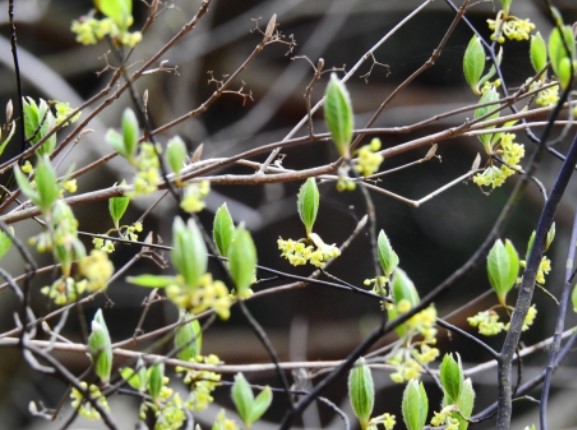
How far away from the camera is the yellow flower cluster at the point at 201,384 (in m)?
0.43

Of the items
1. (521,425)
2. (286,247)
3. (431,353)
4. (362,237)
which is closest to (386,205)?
(362,237)

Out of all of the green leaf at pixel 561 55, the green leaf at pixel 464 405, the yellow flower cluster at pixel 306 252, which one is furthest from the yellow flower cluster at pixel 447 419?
the green leaf at pixel 561 55

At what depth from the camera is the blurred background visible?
7.53 ft

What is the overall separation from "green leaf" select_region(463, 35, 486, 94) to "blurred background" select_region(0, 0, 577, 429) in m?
1.51

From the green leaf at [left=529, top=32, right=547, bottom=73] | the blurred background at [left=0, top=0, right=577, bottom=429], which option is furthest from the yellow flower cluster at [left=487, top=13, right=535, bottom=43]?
the blurred background at [left=0, top=0, right=577, bottom=429]

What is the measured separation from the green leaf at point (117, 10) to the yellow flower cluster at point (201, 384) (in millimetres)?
180

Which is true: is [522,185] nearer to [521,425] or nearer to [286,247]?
[286,247]

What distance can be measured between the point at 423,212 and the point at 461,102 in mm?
348

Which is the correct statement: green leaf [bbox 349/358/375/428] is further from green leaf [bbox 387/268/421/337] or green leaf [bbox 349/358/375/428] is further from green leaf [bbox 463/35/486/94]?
green leaf [bbox 463/35/486/94]

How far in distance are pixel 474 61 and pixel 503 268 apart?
7.5 inches

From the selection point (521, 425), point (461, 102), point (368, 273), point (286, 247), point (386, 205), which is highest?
point (286, 247)

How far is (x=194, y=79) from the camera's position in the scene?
8.44ft

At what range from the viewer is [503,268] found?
0.53 meters

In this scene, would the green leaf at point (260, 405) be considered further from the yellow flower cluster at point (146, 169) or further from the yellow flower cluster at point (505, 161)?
the yellow flower cluster at point (505, 161)
